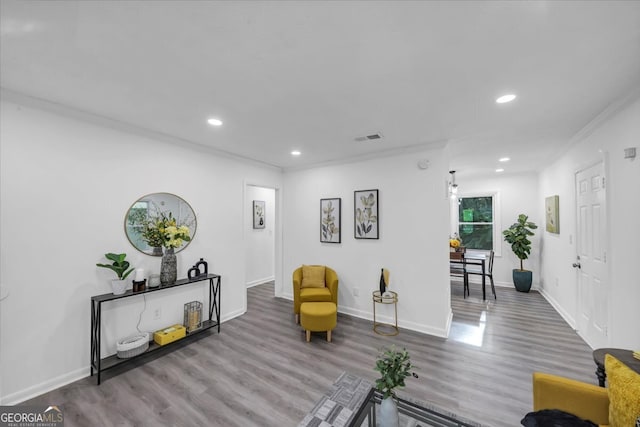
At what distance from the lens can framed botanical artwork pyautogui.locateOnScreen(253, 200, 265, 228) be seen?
5.90 meters

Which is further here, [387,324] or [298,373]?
[387,324]

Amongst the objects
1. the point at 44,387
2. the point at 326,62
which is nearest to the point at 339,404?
the point at 326,62

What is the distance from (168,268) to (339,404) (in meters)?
2.44

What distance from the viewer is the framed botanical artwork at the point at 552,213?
4.01 metres

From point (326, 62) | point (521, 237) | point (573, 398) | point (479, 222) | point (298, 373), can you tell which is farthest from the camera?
point (479, 222)

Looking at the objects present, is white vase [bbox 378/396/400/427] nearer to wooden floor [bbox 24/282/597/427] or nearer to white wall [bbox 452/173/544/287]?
wooden floor [bbox 24/282/597/427]

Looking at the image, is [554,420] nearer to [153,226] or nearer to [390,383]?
[390,383]

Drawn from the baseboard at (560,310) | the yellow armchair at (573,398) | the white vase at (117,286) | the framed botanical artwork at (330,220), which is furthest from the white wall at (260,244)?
the baseboard at (560,310)

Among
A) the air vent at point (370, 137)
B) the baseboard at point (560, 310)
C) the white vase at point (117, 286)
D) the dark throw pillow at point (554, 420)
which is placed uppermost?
the air vent at point (370, 137)

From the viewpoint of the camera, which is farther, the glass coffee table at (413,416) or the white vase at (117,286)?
the white vase at (117,286)

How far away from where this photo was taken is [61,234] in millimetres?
2285

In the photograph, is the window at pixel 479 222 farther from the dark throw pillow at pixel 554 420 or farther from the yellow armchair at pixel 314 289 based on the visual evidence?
the dark throw pillow at pixel 554 420

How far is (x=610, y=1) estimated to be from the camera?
1.18 metres

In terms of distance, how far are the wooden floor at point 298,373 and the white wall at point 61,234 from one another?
38 centimetres
